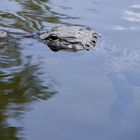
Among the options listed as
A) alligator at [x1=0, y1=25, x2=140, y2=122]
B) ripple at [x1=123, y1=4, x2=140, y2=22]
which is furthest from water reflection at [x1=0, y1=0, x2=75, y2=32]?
ripple at [x1=123, y1=4, x2=140, y2=22]

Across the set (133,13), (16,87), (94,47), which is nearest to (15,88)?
(16,87)

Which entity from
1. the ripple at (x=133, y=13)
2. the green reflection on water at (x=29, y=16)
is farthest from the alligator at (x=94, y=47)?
the ripple at (x=133, y=13)

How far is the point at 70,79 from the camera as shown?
4.58 meters

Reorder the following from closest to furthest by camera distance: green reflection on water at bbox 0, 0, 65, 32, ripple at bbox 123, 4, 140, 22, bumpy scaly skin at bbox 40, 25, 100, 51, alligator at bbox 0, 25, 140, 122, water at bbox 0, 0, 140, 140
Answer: water at bbox 0, 0, 140, 140, alligator at bbox 0, 25, 140, 122, bumpy scaly skin at bbox 40, 25, 100, 51, green reflection on water at bbox 0, 0, 65, 32, ripple at bbox 123, 4, 140, 22

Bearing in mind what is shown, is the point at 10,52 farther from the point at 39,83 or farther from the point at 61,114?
the point at 61,114

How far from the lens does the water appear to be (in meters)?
3.78

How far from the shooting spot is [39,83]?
14.8ft

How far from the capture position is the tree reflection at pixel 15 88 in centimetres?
382

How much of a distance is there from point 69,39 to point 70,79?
1.00 metres

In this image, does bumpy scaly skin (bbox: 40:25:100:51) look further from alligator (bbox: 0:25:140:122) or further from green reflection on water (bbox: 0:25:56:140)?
green reflection on water (bbox: 0:25:56:140)

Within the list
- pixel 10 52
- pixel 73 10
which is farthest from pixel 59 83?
pixel 73 10

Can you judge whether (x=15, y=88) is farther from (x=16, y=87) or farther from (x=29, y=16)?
(x=29, y=16)

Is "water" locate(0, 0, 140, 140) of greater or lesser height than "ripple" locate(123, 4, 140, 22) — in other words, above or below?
below

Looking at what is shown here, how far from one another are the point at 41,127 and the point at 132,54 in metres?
1.98
